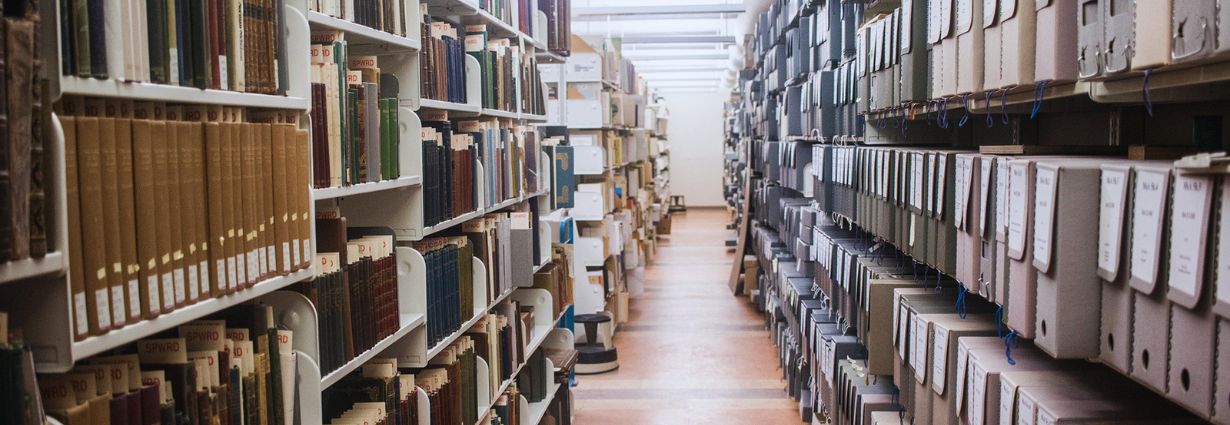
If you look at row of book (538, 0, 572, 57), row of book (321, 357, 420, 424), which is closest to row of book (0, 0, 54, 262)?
row of book (321, 357, 420, 424)

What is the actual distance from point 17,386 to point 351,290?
112 cm

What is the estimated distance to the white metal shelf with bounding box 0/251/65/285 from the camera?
1135 mm

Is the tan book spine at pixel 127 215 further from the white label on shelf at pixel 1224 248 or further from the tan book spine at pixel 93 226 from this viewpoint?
the white label on shelf at pixel 1224 248

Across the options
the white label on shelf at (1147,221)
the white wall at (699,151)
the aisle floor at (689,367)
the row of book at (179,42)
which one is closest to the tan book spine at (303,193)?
the row of book at (179,42)

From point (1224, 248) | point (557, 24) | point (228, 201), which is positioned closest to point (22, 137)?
point (228, 201)

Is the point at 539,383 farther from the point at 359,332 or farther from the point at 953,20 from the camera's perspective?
the point at 953,20

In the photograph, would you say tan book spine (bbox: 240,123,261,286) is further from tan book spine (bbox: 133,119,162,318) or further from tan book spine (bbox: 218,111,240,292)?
tan book spine (bbox: 133,119,162,318)

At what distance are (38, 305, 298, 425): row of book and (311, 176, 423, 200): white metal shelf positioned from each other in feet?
0.98

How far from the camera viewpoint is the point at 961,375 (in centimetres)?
215

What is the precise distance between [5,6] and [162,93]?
0.99 feet

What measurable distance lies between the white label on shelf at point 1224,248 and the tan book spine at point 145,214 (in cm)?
141

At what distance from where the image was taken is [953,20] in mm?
2250

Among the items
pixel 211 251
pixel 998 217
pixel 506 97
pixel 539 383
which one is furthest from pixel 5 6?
pixel 539 383

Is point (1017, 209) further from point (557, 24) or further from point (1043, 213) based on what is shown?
point (557, 24)
